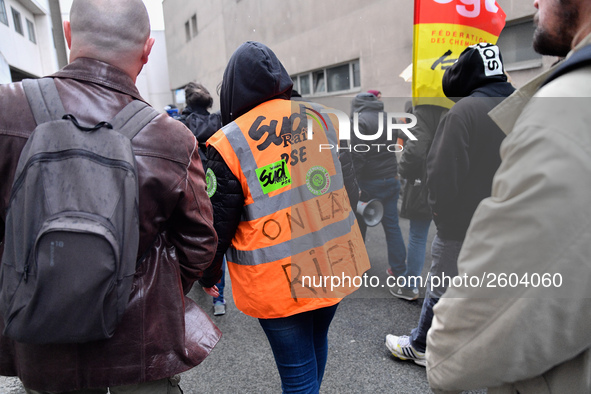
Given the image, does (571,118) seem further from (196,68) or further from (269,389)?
(196,68)

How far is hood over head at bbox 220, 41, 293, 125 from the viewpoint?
173 cm

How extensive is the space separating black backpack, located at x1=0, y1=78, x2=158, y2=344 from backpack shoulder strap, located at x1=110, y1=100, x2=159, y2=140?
103 mm

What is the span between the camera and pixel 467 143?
1799mm

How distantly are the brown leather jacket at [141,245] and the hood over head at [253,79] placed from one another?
0.41 meters

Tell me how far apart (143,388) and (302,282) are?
27.0 inches

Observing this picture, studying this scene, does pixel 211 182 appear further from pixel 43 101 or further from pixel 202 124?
pixel 202 124

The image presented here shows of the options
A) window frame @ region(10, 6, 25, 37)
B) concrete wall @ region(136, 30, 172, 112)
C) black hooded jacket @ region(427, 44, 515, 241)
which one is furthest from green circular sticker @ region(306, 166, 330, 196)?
concrete wall @ region(136, 30, 172, 112)

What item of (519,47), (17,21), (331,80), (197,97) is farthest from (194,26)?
(197,97)

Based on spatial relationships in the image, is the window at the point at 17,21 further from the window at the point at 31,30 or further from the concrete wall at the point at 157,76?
the concrete wall at the point at 157,76

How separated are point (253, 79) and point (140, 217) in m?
0.78

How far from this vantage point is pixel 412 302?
3543mm

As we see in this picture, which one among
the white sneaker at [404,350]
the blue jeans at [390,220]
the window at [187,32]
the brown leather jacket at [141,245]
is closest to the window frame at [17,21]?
the window at [187,32]

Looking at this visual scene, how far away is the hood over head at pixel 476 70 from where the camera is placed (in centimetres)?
190

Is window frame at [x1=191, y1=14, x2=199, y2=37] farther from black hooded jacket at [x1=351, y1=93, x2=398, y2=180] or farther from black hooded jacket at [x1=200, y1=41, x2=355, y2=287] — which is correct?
black hooded jacket at [x1=351, y1=93, x2=398, y2=180]
